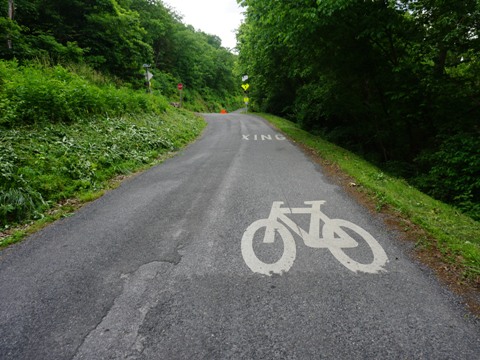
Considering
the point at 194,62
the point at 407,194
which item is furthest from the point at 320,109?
the point at 194,62

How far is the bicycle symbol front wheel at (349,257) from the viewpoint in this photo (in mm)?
2922

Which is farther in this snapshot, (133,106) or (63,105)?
(133,106)

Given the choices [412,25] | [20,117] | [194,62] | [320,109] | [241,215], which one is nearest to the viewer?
[241,215]

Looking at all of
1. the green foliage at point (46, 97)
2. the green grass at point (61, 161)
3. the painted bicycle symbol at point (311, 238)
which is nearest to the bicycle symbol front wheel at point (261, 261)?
the painted bicycle symbol at point (311, 238)

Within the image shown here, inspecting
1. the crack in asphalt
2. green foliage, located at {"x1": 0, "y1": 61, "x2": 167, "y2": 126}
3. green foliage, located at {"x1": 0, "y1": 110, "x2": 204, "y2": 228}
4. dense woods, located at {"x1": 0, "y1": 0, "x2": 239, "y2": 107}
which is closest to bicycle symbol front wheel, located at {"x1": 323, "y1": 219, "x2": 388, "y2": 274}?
the crack in asphalt

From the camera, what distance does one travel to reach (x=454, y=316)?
2.25 meters

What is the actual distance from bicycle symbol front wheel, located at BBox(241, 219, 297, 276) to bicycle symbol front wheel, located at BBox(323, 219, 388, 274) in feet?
1.89

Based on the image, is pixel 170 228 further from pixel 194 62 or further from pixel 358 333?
pixel 194 62

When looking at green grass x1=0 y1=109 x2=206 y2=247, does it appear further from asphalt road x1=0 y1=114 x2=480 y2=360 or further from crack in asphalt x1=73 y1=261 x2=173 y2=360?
crack in asphalt x1=73 y1=261 x2=173 y2=360

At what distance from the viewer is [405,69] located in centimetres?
912

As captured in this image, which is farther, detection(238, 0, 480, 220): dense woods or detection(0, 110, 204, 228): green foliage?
detection(238, 0, 480, 220): dense woods

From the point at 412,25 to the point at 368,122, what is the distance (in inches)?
200

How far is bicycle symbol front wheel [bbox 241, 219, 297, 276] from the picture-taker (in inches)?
116

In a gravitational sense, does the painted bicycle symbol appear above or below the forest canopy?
below
